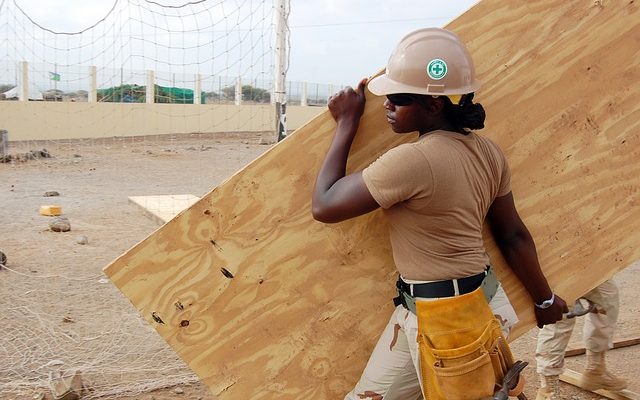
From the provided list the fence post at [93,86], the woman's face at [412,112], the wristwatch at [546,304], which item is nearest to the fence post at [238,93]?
the fence post at [93,86]

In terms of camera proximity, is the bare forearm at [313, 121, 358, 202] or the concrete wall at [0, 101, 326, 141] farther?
the concrete wall at [0, 101, 326, 141]

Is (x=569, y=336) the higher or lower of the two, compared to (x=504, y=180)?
lower

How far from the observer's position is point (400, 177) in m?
2.12

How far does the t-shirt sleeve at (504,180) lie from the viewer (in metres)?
2.41

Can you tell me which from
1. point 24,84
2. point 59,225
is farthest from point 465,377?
point 24,84

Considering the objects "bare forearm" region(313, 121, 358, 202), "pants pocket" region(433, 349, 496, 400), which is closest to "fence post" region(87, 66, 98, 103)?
"bare forearm" region(313, 121, 358, 202)

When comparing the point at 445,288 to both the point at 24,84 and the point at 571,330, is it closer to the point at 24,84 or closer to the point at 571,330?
the point at 571,330

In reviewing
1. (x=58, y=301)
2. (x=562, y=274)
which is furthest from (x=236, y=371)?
(x=58, y=301)

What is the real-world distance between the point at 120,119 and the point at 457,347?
22.6 meters

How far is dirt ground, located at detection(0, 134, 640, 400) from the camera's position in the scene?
4.46 m

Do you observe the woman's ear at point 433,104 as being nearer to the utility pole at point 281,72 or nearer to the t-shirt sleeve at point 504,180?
the t-shirt sleeve at point 504,180

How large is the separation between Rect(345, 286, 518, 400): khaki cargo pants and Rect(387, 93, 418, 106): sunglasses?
2.33 feet

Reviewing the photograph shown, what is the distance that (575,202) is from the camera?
9.57ft

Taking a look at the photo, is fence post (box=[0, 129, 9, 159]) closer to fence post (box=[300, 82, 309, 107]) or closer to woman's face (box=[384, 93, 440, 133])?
woman's face (box=[384, 93, 440, 133])
